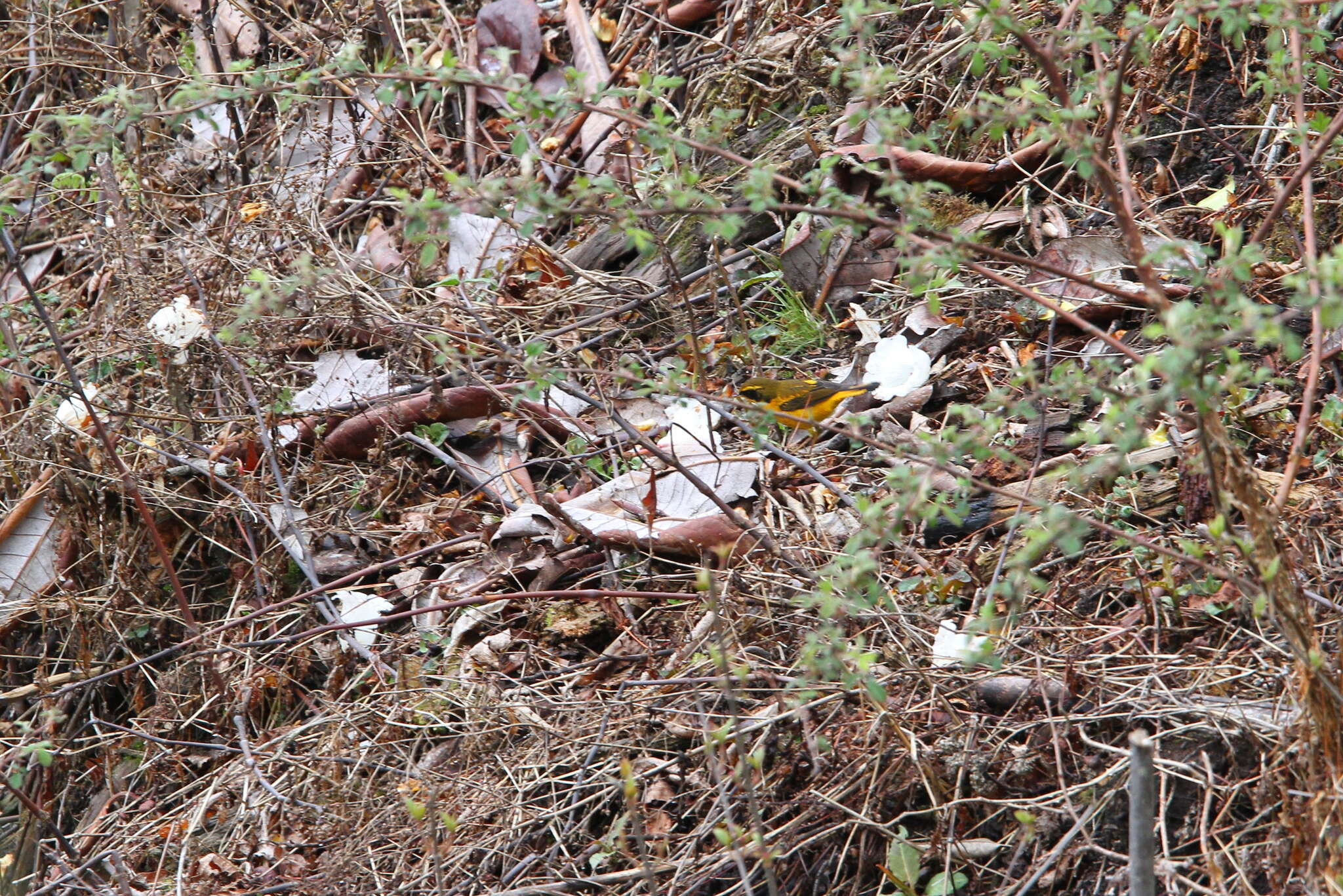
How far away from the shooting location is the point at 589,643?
3.36 meters

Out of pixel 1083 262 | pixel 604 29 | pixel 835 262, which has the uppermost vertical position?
pixel 604 29

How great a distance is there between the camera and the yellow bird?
3.77 m

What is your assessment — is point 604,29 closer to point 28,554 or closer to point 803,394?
point 803,394

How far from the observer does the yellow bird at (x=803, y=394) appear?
3770 mm

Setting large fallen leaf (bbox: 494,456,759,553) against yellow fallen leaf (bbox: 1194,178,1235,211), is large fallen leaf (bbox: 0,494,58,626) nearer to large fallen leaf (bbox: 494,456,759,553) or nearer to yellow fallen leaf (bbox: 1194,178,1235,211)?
large fallen leaf (bbox: 494,456,759,553)

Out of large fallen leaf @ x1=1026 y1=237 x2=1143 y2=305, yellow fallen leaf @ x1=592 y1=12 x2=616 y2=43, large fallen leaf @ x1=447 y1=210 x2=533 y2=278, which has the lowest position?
large fallen leaf @ x1=447 y1=210 x2=533 y2=278

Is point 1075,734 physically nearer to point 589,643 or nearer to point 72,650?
point 589,643

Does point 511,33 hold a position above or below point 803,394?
above

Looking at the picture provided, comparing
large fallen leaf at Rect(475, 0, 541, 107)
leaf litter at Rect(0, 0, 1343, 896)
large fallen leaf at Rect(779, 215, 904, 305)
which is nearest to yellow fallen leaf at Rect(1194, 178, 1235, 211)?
leaf litter at Rect(0, 0, 1343, 896)

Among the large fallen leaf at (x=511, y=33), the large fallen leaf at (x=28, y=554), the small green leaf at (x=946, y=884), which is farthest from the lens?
the large fallen leaf at (x=511, y=33)

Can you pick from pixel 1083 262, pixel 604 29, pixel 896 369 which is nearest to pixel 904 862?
pixel 896 369

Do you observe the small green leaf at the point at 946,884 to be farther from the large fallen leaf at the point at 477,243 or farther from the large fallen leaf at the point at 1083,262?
the large fallen leaf at the point at 477,243

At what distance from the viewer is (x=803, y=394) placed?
379 cm

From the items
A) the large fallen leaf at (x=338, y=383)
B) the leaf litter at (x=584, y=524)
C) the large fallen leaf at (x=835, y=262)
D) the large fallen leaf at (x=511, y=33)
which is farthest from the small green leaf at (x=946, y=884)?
the large fallen leaf at (x=511, y=33)
